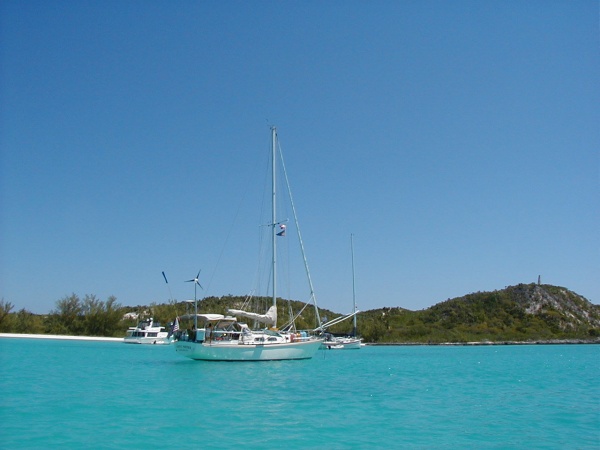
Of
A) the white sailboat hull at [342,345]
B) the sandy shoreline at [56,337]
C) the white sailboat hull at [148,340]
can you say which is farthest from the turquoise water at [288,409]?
the white sailboat hull at [148,340]

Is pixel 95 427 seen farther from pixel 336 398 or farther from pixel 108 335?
pixel 108 335

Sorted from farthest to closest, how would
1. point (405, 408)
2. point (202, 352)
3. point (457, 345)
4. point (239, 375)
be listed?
1. point (457, 345)
2. point (202, 352)
3. point (239, 375)
4. point (405, 408)

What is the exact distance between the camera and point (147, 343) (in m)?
64.1

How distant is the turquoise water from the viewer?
39.7 ft

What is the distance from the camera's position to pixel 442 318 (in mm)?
84062

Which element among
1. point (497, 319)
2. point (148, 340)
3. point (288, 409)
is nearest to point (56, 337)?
point (148, 340)

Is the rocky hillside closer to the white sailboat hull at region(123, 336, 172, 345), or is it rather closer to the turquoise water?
the white sailboat hull at region(123, 336, 172, 345)

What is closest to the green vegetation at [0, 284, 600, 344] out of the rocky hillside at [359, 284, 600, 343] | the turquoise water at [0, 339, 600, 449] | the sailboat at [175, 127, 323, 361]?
the rocky hillside at [359, 284, 600, 343]

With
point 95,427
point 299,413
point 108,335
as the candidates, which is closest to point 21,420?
point 95,427

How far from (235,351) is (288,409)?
59.0 feet

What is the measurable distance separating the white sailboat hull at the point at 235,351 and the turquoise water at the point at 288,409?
236 inches

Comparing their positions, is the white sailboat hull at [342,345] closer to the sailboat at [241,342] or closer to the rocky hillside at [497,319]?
the rocky hillside at [497,319]

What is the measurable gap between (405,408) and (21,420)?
429 inches

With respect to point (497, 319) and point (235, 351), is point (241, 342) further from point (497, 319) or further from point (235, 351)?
point (497, 319)
